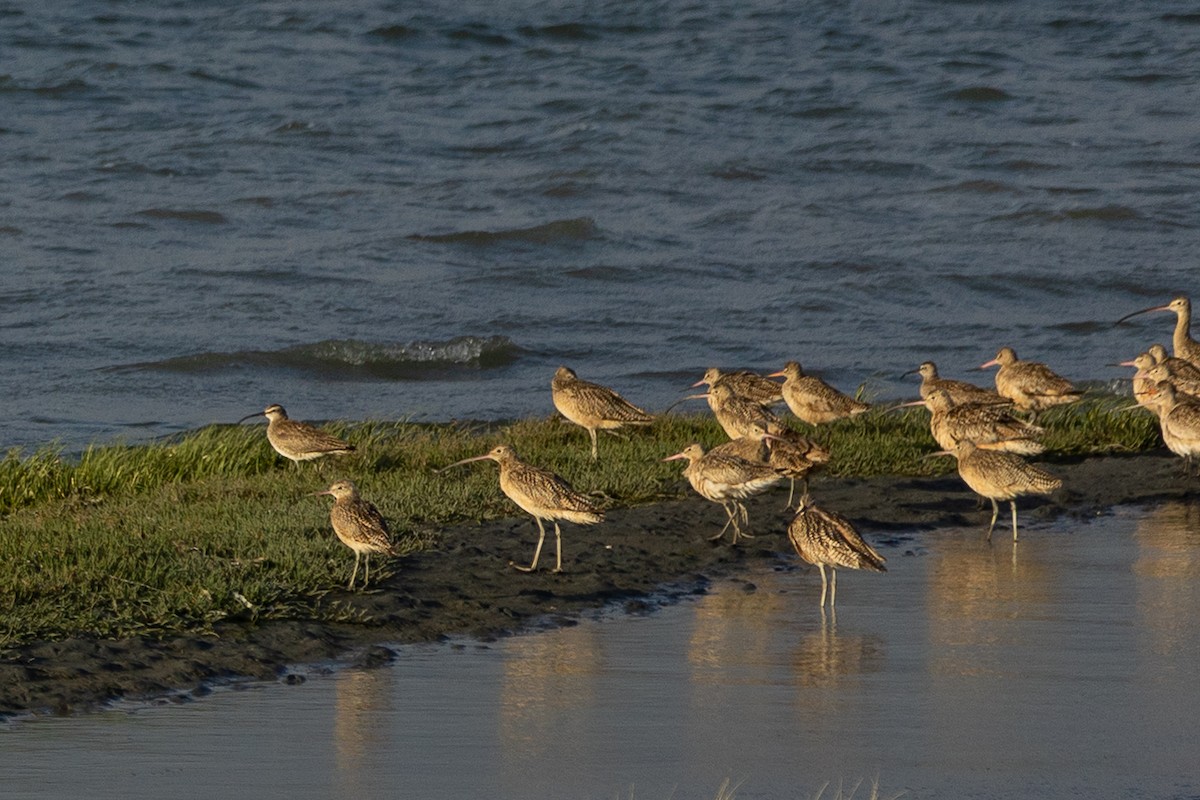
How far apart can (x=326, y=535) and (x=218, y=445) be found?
3359 mm

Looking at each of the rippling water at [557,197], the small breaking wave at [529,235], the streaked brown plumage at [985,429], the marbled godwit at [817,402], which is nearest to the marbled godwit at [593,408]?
the marbled godwit at [817,402]

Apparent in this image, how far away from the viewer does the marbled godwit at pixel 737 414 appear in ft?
42.3

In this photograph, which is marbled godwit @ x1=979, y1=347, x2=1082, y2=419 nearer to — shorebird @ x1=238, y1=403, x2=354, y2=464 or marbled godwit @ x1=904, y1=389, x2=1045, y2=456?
marbled godwit @ x1=904, y1=389, x2=1045, y2=456

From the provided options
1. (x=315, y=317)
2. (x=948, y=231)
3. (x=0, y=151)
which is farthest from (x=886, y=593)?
(x=0, y=151)

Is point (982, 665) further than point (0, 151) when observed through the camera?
No

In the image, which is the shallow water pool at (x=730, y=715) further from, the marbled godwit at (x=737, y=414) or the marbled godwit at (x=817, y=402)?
the marbled godwit at (x=817, y=402)

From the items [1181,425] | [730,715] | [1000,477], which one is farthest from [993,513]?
[730,715]

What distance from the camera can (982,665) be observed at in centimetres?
825

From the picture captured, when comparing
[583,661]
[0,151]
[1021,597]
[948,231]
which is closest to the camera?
[583,661]

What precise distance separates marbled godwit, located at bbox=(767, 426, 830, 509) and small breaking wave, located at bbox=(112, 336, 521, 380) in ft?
28.2

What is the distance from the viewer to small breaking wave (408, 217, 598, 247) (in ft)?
83.2

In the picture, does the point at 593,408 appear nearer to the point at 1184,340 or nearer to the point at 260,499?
the point at 260,499

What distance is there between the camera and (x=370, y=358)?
2052cm

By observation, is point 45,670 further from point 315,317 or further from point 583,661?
point 315,317
